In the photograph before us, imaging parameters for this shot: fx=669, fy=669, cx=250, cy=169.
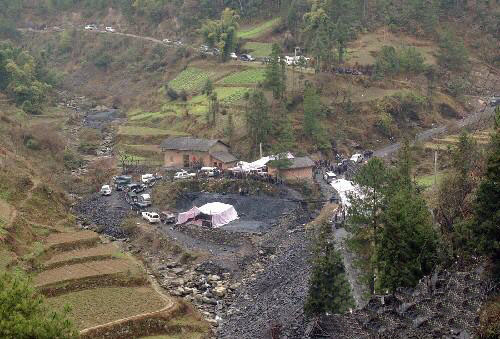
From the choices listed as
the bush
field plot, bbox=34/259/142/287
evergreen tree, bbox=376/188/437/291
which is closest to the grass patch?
the bush

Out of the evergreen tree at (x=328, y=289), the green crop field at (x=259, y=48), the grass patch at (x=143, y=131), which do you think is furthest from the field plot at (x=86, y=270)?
the green crop field at (x=259, y=48)

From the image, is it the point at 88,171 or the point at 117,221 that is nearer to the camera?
the point at 117,221

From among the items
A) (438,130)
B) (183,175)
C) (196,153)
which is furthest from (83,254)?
(438,130)

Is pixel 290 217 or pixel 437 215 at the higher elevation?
pixel 437 215

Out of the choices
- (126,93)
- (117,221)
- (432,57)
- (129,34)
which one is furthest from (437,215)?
(129,34)

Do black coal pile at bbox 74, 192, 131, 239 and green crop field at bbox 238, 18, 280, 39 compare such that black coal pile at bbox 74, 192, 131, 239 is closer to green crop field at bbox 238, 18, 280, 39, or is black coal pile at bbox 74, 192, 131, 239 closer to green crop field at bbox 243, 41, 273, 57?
green crop field at bbox 243, 41, 273, 57

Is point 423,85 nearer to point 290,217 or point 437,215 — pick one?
point 290,217

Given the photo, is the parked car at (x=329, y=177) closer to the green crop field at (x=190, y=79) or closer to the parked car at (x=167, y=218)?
the parked car at (x=167, y=218)
